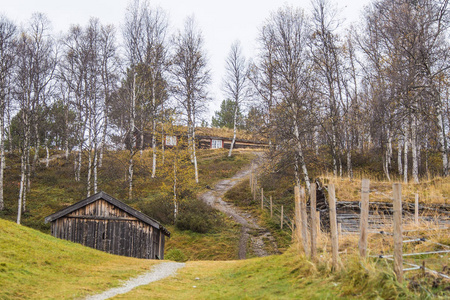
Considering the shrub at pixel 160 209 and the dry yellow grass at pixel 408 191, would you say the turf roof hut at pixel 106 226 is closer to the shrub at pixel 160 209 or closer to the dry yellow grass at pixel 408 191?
the shrub at pixel 160 209

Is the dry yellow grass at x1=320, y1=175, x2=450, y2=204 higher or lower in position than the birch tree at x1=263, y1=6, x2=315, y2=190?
lower

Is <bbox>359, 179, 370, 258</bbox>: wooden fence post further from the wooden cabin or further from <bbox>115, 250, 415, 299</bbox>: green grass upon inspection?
the wooden cabin

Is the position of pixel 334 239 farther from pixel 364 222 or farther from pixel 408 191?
pixel 408 191

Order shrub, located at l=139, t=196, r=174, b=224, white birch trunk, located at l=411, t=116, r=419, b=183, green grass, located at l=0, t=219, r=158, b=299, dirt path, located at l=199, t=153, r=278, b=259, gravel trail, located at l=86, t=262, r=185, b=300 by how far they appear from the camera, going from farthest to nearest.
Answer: shrub, located at l=139, t=196, r=174, b=224 < white birch trunk, located at l=411, t=116, r=419, b=183 < dirt path, located at l=199, t=153, r=278, b=259 < gravel trail, located at l=86, t=262, r=185, b=300 < green grass, located at l=0, t=219, r=158, b=299

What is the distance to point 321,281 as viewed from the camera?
6027mm

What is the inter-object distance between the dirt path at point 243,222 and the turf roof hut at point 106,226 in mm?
5245

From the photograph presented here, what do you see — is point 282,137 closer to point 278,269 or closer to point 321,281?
point 278,269

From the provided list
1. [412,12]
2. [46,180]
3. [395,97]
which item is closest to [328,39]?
[412,12]

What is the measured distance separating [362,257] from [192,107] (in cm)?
3077

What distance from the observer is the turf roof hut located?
17734mm

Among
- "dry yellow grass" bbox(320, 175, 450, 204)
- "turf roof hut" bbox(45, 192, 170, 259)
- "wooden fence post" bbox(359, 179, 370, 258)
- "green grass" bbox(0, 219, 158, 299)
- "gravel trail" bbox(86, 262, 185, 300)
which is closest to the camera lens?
"wooden fence post" bbox(359, 179, 370, 258)


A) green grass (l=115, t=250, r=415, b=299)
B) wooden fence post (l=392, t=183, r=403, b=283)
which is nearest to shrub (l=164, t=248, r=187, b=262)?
green grass (l=115, t=250, r=415, b=299)

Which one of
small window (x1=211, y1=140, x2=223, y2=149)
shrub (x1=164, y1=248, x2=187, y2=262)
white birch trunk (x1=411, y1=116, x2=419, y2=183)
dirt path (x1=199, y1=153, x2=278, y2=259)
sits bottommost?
shrub (x1=164, y1=248, x2=187, y2=262)

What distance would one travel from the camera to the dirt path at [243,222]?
18344 millimetres
